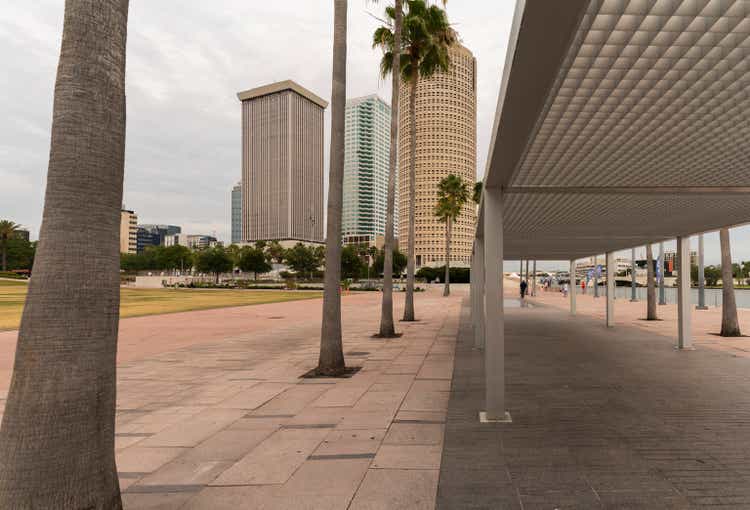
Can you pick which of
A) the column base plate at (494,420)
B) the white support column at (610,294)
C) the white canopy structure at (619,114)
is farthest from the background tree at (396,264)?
the column base plate at (494,420)

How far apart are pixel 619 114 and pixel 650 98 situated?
1.21 feet

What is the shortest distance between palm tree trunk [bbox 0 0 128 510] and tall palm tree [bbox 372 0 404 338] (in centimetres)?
1320

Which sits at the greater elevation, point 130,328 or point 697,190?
point 697,190

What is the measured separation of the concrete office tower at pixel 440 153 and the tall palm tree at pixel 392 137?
93.1 metres

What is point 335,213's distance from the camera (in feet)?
32.9

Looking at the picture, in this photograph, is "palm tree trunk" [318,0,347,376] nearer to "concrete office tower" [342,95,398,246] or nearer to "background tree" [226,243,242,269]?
"concrete office tower" [342,95,398,246]

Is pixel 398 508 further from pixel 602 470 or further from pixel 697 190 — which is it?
pixel 697 190

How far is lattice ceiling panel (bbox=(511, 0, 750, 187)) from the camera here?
10.9ft

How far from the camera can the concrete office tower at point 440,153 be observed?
127394 mm

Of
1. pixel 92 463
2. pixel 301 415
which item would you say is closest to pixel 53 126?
pixel 92 463

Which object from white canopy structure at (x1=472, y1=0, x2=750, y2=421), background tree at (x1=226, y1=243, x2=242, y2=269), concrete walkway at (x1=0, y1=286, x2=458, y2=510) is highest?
background tree at (x1=226, y1=243, x2=242, y2=269)

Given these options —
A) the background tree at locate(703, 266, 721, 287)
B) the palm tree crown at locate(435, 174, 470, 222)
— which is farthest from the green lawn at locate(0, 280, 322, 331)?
the background tree at locate(703, 266, 721, 287)

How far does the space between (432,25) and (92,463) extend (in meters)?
19.5

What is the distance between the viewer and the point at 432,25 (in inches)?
741
